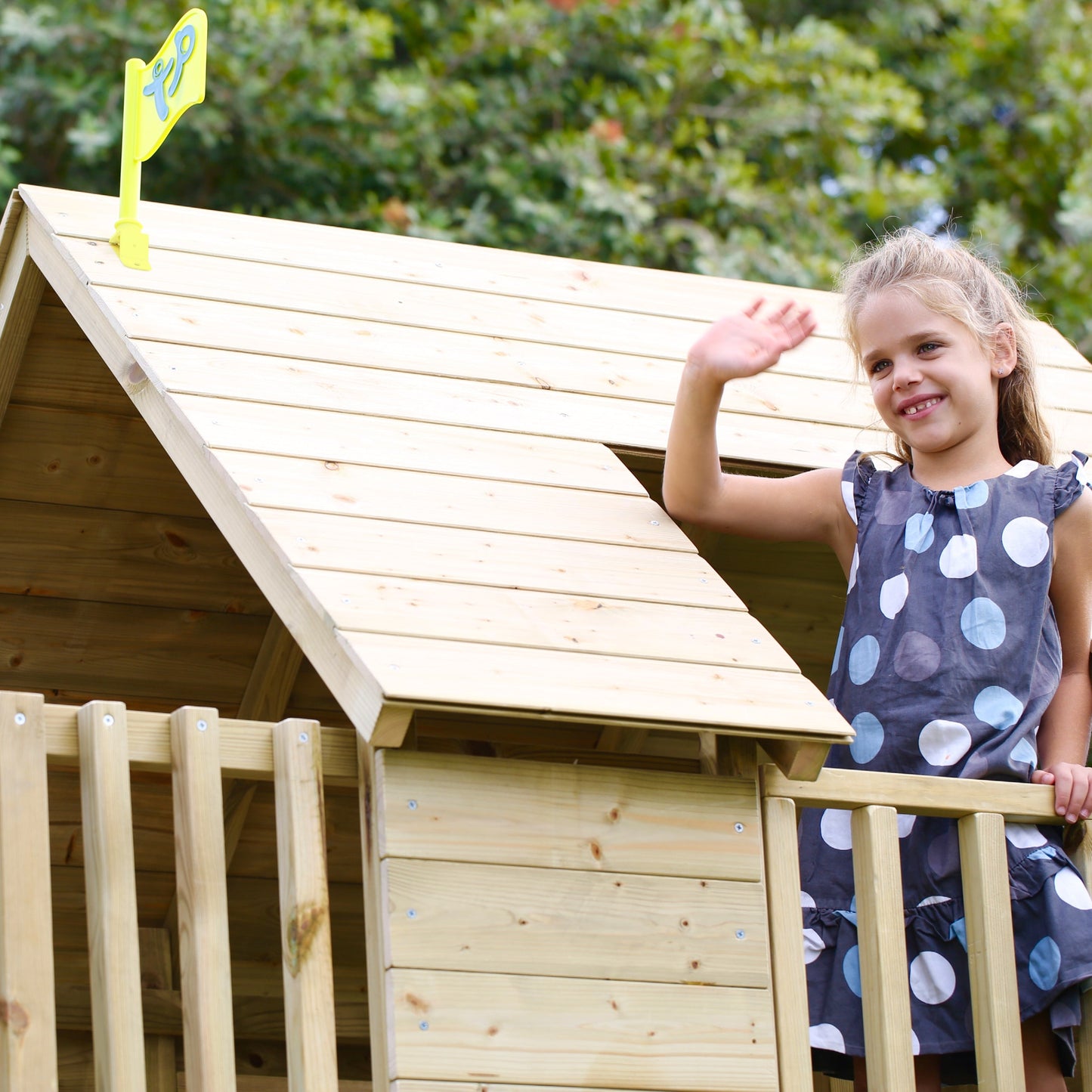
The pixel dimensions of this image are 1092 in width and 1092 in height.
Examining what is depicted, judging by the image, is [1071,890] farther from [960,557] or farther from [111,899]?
[111,899]

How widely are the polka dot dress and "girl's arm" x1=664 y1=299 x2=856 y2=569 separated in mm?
134

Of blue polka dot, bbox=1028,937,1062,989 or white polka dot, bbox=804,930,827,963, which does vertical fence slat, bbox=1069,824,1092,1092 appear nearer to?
blue polka dot, bbox=1028,937,1062,989

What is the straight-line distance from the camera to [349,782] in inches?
102

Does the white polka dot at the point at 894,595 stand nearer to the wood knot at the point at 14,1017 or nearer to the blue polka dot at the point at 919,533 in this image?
the blue polka dot at the point at 919,533

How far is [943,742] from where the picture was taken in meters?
3.02

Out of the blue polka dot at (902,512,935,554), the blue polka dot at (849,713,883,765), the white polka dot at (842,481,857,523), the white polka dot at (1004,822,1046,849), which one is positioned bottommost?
the white polka dot at (1004,822,1046,849)

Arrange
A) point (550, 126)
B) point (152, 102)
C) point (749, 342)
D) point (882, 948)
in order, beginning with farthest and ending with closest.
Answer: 1. point (550, 126)
2. point (152, 102)
3. point (749, 342)
4. point (882, 948)

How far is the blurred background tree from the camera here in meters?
9.98

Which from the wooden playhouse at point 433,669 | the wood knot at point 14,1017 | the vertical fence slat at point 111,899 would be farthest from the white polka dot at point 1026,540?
the wood knot at point 14,1017

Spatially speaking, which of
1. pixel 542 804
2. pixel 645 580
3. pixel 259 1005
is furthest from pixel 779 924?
pixel 259 1005

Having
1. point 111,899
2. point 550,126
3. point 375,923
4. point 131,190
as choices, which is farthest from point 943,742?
point 550,126

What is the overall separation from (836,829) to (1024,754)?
38cm

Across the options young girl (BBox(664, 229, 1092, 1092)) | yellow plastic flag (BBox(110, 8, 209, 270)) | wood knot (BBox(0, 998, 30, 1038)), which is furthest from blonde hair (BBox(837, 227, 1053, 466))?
wood knot (BBox(0, 998, 30, 1038))

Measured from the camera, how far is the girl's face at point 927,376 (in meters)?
3.28
